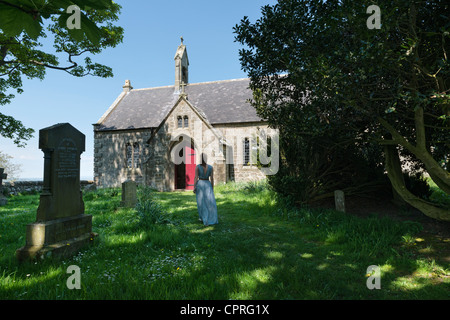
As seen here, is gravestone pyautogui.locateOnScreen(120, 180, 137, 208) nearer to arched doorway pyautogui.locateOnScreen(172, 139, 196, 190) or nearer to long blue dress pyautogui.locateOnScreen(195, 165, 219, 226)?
long blue dress pyautogui.locateOnScreen(195, 165, 219, 226)

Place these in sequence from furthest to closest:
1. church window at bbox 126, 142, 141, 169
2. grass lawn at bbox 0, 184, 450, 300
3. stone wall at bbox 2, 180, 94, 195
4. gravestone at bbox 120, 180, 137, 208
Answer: church window at bbox 126, 142, 141, 169 → stone wall at bbox 2, 180, 94, 195 → gravestone at bbox 120, 180, 137, 208 → grass lawn at bbox 0, 184, 450, 300

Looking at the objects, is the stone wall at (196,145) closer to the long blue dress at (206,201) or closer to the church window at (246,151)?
the church window at (246,151)

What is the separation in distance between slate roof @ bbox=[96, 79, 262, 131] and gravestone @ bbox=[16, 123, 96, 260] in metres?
14.0

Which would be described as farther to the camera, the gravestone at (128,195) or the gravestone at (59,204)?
the gravestone at (128,195)

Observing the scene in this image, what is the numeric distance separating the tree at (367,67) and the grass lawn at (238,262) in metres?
1.98

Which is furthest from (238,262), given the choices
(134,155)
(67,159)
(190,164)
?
(134,155)

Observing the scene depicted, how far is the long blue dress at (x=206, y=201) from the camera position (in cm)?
662

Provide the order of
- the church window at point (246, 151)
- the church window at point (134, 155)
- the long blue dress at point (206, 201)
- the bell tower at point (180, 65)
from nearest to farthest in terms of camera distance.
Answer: the long blue dress at point (206, 201)
the church window at point (246, 151)
the church window at point (134, 155)
the bell tower at point (180, 65)

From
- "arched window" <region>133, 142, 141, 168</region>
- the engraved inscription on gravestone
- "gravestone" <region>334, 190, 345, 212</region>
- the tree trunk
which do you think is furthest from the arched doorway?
the tree trunk

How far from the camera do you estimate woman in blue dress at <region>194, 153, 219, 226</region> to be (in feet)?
21.8

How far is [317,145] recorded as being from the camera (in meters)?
7.79

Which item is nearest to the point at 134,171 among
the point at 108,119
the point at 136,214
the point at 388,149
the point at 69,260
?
the point at 108,119

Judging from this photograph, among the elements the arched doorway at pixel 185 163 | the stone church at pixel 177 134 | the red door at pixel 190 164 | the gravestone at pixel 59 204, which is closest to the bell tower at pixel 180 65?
the stone church at pixel 177 134

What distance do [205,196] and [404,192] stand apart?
515 centimetres
